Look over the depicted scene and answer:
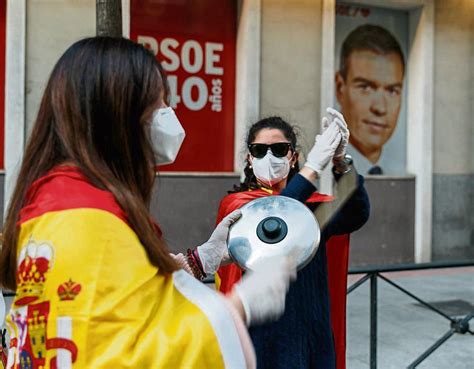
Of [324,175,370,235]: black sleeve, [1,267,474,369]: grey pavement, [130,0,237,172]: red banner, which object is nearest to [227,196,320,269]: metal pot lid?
[324,175,370,235]: black sleeve

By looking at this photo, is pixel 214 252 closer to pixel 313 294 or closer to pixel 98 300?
pixel 313 294

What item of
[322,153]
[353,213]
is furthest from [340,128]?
[353,213]

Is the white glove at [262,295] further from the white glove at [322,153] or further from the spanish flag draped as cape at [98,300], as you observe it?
the white glove at [322,153]

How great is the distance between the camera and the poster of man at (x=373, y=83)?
10.8 meters

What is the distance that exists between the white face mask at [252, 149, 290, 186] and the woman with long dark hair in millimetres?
1575

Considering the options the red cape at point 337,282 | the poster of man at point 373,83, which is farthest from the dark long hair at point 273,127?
the poster of man at point 373,83

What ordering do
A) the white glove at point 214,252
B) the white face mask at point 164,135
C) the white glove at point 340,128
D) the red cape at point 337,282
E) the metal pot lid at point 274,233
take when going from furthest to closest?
1. the red cape at point 337,282
2. the white glove at point 214,252
3. the white glove at point 340,128
4. the metal pot lid at point 274,233
5. the white face mask at point 164,135

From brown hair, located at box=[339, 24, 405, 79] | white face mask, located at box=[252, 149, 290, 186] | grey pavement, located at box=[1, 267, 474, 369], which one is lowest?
grey pavement, located at box=[1, 267, 474, 369]

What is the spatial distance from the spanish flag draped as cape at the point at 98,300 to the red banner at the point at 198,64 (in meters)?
7.97

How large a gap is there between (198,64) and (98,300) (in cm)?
862

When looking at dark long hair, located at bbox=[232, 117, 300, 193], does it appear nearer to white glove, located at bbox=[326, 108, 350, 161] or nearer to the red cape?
the red cape

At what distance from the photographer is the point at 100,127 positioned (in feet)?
5.04

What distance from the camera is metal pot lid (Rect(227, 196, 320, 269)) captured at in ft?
6.42

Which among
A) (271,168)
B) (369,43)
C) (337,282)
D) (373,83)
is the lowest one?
(337,282)
